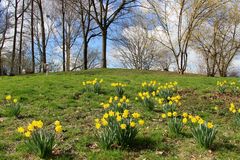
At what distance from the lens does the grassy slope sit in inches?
212

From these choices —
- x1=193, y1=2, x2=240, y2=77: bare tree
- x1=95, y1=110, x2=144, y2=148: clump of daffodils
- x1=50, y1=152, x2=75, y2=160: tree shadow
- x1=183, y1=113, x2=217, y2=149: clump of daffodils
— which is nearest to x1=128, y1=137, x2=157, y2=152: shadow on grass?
x1=95, y1=110, x2=144, y2=148: clump of daffodils

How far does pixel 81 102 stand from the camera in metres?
9.13

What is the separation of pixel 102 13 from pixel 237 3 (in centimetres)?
1130

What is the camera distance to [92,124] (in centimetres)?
699

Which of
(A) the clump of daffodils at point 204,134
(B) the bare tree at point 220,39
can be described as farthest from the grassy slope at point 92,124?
(B) the bare tree at point 220,39

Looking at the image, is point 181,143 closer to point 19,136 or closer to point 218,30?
point 19,136

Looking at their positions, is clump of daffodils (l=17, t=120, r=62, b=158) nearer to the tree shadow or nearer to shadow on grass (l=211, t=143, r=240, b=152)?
the tree shadow

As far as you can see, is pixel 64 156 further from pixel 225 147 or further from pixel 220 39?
pixel 220 39

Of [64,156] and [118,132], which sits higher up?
[118,132]

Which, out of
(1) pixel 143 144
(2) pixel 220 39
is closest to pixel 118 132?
(1) pixel 143 144

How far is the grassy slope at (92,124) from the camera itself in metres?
5.39

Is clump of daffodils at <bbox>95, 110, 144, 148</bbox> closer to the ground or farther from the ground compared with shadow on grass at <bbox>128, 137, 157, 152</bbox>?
farther from the ground

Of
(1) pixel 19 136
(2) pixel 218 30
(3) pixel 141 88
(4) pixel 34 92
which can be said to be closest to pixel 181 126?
(1) pixel 19 136

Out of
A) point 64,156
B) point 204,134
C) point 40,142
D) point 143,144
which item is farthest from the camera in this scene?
point 143,144
